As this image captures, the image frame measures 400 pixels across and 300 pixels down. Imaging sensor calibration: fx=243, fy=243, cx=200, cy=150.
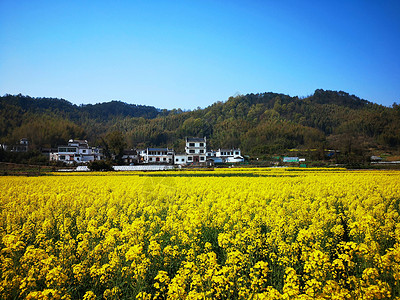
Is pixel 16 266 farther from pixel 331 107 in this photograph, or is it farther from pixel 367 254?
pixel 331 107

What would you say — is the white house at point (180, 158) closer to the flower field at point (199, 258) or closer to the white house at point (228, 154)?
the white house at point (228, 154)

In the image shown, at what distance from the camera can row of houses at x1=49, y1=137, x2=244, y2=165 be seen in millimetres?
60188

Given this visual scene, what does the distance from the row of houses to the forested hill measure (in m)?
7.54

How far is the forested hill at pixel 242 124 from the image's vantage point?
7631 centimetres

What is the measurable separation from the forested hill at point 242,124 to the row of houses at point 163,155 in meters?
7.54

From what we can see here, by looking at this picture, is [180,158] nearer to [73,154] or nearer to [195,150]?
[195,150]

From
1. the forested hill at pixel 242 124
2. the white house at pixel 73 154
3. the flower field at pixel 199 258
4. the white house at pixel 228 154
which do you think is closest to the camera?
the flower field at pixel 199 258

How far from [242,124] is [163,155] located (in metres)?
52.5

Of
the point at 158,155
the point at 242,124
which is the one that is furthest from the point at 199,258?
the point at 242,124

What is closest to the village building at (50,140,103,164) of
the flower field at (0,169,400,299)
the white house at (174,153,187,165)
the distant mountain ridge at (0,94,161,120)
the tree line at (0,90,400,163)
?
the tree line at (0,90,400,163)

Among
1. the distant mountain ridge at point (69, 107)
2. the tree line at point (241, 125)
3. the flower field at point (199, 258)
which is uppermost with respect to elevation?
the distant mountain ridge at point (69, 107)

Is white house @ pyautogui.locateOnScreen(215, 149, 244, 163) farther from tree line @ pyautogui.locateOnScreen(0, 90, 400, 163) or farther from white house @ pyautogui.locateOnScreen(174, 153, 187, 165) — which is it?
white house @ pyautogui.locateOnScreen(174, 153, 187, 165)

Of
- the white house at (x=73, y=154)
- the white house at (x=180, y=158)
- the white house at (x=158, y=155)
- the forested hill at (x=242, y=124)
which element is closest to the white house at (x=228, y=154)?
the forested hill at (x=242, y=124)

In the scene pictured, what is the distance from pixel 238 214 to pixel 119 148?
50146 millimetres
